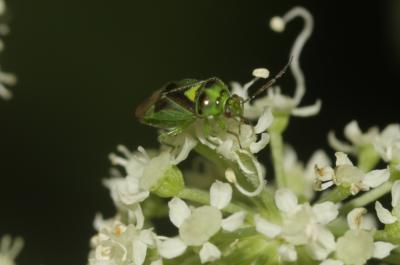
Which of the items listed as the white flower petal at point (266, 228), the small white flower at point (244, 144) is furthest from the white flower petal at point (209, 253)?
the small white flower at point (244, 144)

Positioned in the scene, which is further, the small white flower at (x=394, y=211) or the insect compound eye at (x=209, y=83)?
the insect compound eye at (x=209, y=83)

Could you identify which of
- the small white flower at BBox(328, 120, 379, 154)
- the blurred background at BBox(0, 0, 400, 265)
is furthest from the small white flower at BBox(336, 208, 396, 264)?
the blurred background at BBox(0, 0, 400, 265)

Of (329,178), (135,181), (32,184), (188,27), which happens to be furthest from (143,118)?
(188,27)

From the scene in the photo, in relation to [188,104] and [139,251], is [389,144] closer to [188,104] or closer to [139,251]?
[188,104]

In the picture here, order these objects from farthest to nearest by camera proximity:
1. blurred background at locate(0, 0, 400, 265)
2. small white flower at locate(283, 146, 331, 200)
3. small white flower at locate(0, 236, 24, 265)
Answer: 1. blurred background at locate(0, 0, 400, 265)
2. small white flower at locate(0, 236, 24, 265)
3. small white flower at locate(283, 146, 331, 200)

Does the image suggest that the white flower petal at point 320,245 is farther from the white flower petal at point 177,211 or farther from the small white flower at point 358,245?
the white flower petal at point 177,211

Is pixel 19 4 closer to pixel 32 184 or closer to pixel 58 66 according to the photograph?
pixel 58 66

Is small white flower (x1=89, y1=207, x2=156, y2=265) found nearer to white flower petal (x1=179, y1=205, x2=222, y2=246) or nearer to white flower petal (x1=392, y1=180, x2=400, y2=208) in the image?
white flower petal (x1=179, y1=205, x2=222, y2=246)

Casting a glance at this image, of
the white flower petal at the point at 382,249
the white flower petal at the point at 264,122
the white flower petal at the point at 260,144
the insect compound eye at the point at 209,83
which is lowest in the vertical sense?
the white flower petal at the point at 382,249
